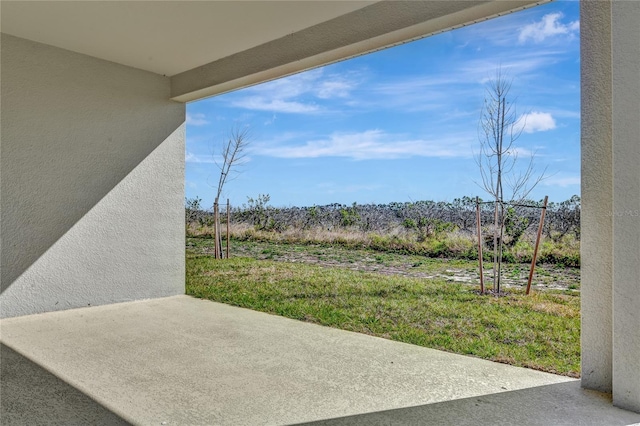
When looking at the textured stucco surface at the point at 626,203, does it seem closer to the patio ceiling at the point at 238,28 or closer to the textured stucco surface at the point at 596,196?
the textured stucco surface at the point at 596,196

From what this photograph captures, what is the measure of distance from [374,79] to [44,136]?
4.64 meters

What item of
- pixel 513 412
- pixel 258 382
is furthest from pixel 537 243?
pixel 258 382

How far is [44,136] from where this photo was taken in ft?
14.8

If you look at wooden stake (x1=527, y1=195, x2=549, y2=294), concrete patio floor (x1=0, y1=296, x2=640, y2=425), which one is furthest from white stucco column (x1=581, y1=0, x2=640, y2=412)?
wooden stake (x1=527, y1=195, x2=549, y2=294)

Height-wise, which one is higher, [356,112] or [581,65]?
[356,112]

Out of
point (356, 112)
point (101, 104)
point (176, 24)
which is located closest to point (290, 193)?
point (356, 112)

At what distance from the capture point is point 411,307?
493 cm

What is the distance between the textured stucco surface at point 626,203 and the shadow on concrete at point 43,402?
2659 millimetres

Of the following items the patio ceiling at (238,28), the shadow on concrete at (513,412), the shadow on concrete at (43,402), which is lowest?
the shadow on concrete at (43,402)

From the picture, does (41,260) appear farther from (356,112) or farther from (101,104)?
(356,112)

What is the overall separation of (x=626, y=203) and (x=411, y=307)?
114 inches

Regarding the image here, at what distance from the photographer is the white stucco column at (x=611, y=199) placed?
2330 millimetres

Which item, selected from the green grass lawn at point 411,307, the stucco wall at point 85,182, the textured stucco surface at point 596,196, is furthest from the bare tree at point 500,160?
the stucco wall at point 85,182

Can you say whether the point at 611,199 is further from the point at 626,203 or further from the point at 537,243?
the point at 537,243
